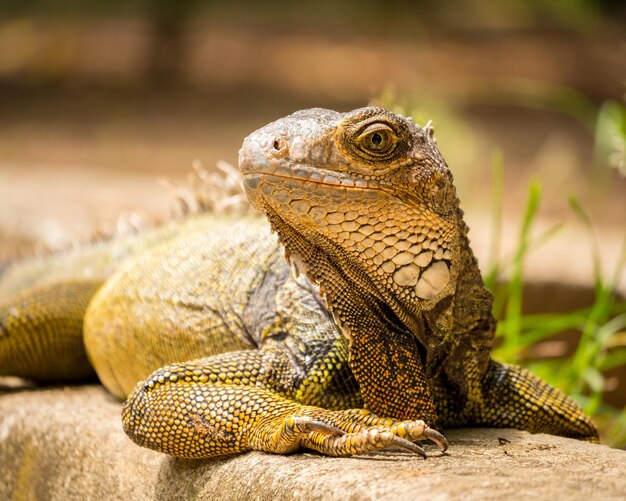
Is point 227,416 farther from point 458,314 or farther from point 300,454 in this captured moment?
point 458,314

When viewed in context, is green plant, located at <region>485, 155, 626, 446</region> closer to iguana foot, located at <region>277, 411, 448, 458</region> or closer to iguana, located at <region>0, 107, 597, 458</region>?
iguana, located at <region>0, 107, 597, 458</region>

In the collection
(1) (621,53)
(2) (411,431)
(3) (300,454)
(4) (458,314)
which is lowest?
(3) (300,454)

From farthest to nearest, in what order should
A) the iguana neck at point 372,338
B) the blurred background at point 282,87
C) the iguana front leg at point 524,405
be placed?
the blurred background at point 282,87
the iguana front leg at point 524,405
the iguana neck at point 372,338

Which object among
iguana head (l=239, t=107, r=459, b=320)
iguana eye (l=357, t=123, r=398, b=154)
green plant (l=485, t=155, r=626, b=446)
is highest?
iguana eye (l=357, t=123, r=398, b=154)

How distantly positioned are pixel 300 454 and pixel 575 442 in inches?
46.0

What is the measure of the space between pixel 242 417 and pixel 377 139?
114 centimetres

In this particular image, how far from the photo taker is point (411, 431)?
294 cm

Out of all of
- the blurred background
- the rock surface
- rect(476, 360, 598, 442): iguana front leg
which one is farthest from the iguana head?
the blurred background

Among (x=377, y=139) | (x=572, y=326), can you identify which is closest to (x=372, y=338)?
(x=377, y=139)

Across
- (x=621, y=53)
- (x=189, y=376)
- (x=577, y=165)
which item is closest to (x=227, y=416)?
(x=189, y=376)

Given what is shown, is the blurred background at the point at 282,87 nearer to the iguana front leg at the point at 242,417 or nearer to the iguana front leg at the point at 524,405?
the iguana front leg at the point at 524,405

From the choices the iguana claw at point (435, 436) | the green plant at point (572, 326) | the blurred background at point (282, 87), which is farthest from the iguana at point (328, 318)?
the blurred background at point (282, 87)

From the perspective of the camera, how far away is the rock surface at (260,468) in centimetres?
271

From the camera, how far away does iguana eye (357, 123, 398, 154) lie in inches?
123
